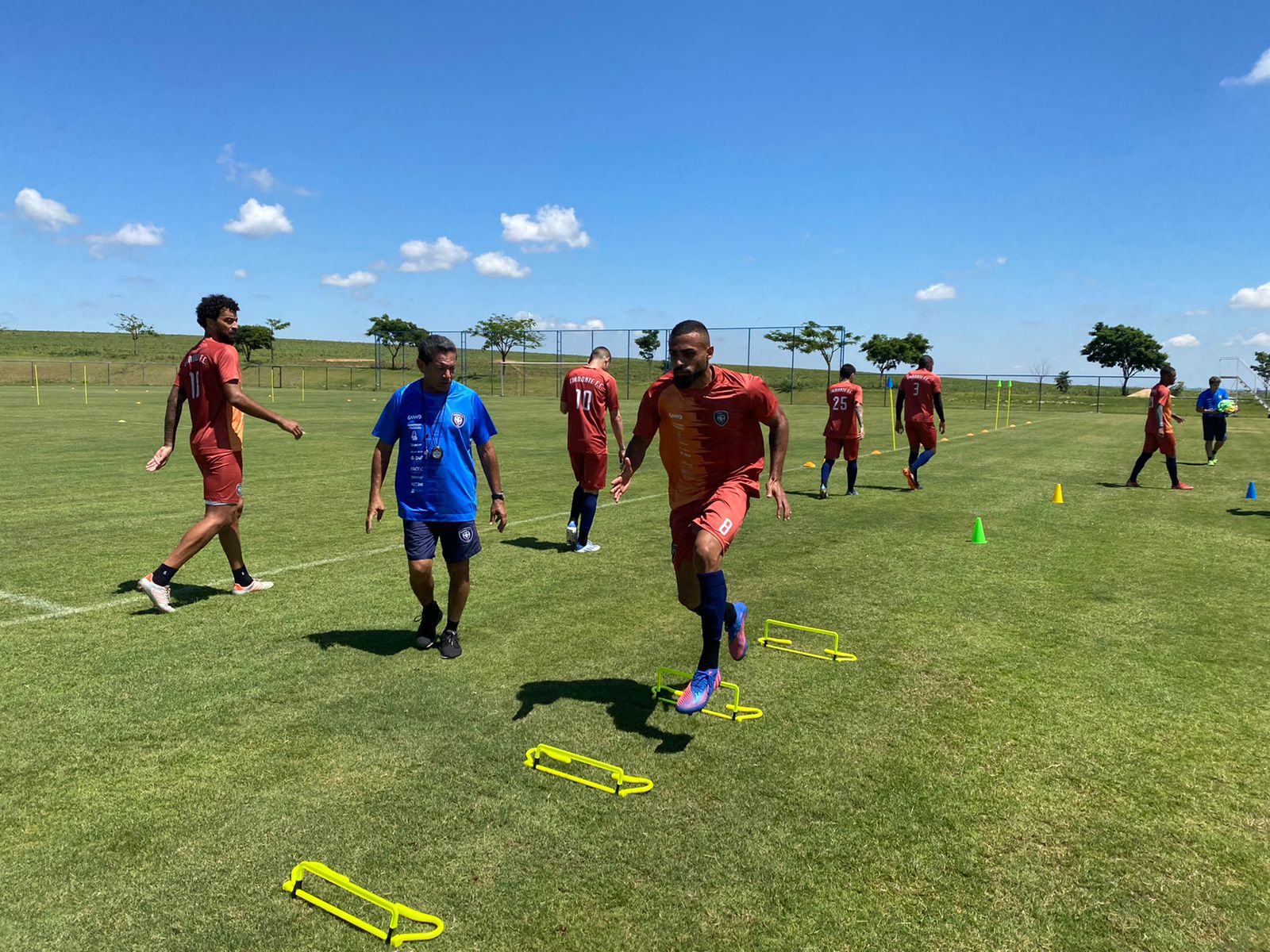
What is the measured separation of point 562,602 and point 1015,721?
11.8 ft

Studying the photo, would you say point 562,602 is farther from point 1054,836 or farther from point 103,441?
point 103,441

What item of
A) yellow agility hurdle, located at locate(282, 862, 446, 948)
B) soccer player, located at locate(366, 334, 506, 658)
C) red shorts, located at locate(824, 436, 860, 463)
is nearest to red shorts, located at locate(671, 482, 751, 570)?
soccer player, located at locate(366, 334, 506, 658)

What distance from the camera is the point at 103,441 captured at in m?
19.2

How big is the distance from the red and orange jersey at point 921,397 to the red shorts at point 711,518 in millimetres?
9774

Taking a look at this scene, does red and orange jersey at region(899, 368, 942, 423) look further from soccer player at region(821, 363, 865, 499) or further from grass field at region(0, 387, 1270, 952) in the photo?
grass field at region(0, 387, 1270, 952)

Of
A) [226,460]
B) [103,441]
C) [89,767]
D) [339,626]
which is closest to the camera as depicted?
[89,767]

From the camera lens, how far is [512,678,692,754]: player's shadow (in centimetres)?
438

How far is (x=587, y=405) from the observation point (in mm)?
8961

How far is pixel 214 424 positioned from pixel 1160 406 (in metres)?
14.5

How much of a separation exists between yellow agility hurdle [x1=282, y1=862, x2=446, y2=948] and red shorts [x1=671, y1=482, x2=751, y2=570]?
241cm

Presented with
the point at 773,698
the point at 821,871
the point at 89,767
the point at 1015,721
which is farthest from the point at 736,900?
the point at 89,767

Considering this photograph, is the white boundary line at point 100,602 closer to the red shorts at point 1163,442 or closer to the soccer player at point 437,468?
the soccer player at point 437,468

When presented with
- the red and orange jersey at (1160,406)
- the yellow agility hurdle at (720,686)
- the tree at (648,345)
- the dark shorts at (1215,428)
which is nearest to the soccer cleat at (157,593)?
the yellow agility hurdle at (720,686)

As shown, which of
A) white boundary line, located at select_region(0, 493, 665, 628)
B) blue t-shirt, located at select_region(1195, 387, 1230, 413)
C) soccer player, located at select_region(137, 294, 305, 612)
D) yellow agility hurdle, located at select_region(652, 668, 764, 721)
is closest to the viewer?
yellow agility hurdle, located at select_region(652, 668, 764, 721)
